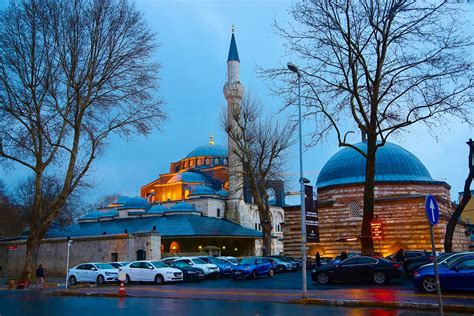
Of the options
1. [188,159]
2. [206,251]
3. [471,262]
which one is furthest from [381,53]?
[188,159]

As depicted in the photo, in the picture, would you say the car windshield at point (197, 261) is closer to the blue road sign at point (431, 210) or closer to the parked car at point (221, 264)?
the parked car at point (221, 264)

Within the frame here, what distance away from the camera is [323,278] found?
69.4 feet

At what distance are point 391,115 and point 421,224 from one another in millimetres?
19909

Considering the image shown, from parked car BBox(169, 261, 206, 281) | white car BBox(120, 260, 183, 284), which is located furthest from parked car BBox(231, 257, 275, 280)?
white car BBox(120, 260, 183, 284)

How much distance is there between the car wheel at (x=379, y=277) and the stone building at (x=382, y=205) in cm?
1609

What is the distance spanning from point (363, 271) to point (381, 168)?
951 inches

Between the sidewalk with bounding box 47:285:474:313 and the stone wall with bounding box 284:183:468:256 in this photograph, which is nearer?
the sidewalk with bounding box 47:285:474:313

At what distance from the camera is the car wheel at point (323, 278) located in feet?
69.1

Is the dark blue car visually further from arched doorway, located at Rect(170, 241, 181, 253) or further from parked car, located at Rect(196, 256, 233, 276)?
arched doorway, located at Rect(170, 241, 181, 253)

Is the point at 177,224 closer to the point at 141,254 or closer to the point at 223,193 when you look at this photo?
the point at 141,254

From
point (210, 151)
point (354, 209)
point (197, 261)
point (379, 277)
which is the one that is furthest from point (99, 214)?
point (379, 277)

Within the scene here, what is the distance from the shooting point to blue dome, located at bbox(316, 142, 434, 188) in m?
42.0

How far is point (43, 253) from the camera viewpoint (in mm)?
43281

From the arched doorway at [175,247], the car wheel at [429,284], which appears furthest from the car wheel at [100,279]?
the arched doorway at [175,247]
